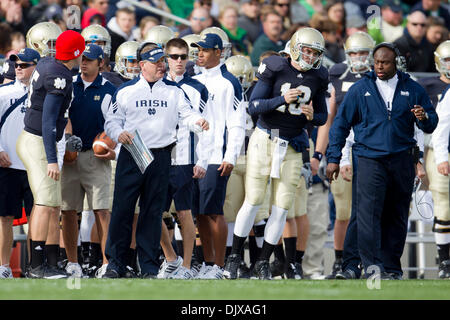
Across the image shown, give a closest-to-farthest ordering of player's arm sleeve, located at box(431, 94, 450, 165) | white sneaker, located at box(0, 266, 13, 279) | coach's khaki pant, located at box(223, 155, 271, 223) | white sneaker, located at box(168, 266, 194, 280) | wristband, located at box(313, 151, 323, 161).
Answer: white sneaker, located at box(0, 266, 13, 279), white sneaker, located at box(168, 266, 194, 280), player's arm sleeve, located at box(431, 94, 450, 165), wristband, located at box(313, 151, 323, 161), coach's khaki pant, located at box(223, 155, 271, 223)

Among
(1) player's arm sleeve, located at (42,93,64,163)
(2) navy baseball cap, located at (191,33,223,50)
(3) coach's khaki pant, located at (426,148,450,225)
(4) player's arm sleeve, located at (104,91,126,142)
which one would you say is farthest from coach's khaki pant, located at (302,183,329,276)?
(1) player's arm sleeve, located at (42,93,64,163)

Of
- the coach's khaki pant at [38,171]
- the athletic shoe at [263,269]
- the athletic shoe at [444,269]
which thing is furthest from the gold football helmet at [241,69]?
the coach's khaki pant at [38,171]

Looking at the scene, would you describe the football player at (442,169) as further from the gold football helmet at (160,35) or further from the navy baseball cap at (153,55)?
the navy baseball cap at (153,55)

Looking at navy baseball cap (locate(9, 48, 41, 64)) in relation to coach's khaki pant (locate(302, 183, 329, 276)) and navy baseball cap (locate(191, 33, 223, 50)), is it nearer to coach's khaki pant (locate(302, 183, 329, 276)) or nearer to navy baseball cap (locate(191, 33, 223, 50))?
navy baseball cap (locate(191, 33, 223, 50))

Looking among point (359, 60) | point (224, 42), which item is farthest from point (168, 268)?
point (359, 60)

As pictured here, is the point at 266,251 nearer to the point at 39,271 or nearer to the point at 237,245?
the point at 237,245

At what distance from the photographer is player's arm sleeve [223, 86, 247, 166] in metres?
10.2

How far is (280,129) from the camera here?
33.0 ft

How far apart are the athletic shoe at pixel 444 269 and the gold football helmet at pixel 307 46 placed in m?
2.43

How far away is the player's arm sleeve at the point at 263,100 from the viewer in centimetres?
985

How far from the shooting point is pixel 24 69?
10.1 m

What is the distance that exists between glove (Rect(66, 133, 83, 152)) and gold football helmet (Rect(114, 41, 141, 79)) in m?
1.30

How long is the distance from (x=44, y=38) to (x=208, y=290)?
387 cm
